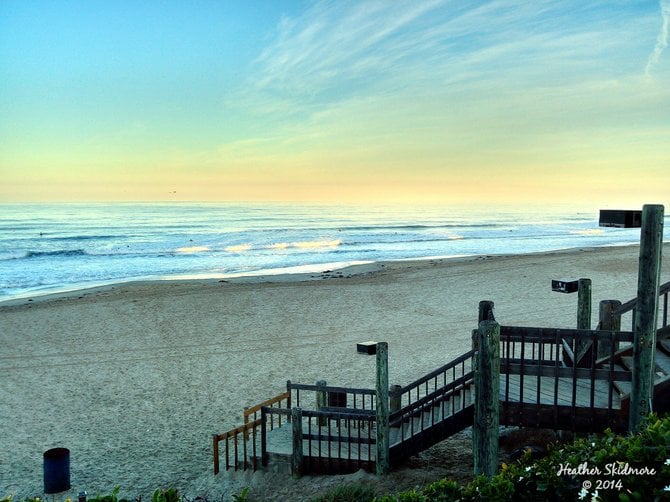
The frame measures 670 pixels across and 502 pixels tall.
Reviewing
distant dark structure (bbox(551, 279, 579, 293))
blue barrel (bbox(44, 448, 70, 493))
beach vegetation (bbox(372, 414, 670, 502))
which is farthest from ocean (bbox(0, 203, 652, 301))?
beach vegetation (bbox(372, 414, 670, 502))

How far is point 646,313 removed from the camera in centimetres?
721

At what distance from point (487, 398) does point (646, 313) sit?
2.37 m

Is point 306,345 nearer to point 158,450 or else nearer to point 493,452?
point 158,450

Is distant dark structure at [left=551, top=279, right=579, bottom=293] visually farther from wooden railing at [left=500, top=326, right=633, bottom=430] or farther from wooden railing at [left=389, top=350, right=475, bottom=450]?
wooden railing at [left=389, top=350, right=475, bottom=450]

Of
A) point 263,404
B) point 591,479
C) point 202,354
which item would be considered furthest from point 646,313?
point 202,354

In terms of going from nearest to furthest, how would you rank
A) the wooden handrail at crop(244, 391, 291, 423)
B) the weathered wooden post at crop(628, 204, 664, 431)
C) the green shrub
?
the weathered wooden post at crop(628, 204, 664, 431) < the green shrub < the wooden handrail at crop(244, 391, 291, 423)

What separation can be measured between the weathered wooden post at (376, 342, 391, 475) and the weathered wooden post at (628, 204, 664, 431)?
3.55 m

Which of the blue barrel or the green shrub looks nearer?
the green shrub

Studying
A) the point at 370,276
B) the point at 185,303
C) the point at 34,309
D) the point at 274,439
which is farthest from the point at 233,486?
the point at 370,276

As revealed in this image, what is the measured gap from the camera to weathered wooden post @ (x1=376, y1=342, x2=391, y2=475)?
888 centimetres

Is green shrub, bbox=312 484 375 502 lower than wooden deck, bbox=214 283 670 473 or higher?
lower

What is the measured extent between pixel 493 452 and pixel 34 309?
24623 mm

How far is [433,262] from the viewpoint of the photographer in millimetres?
41750

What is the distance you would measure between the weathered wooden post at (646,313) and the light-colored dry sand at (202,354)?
11.7 ft
